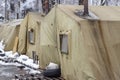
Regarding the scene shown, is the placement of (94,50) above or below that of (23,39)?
above

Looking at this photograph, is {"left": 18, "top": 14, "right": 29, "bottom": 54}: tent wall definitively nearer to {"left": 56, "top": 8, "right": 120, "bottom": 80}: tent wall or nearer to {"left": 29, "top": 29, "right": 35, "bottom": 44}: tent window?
{"left": 29, "top": 29, "right": 35, "bottom": 44}: tent window

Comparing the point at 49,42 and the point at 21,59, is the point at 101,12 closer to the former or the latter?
the point at 49,42

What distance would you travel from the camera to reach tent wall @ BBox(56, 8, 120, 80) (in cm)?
992

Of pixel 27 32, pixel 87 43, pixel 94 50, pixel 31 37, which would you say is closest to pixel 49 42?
pixel 87 43

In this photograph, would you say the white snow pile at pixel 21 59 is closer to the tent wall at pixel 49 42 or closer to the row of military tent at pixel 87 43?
the tent wall at pixel 49 42

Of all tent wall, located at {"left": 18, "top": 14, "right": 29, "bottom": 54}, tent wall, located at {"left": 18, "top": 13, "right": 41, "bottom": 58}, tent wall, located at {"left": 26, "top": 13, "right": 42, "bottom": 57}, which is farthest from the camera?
tent wall, located at {"left": 18, "top": 14, "right": 29, "bottom": 54}

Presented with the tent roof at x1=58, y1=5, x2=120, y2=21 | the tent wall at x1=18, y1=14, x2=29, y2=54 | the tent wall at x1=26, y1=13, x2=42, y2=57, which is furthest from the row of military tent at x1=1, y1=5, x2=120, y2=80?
the tent wall at x1=18, y1=14, x2=29, y2=54

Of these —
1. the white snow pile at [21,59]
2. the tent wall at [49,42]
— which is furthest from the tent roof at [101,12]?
the white snow pile at [21,59]

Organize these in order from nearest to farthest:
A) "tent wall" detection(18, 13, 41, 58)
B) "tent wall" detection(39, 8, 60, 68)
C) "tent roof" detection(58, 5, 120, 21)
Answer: "tent roof" detection(58, 5, 120, 21)
"tent wall" detection(39, 8, 60, 68)
"tent wall" detection(18, 13, 41, 58)

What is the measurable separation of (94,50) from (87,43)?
29 cm

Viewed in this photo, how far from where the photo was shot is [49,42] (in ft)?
44.4

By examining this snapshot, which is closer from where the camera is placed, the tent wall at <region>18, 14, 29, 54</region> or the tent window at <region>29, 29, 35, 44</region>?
the tent window at <region>29, 29, 35, 44</region>

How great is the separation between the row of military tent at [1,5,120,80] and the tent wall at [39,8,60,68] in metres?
0.08

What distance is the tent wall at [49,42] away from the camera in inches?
519
